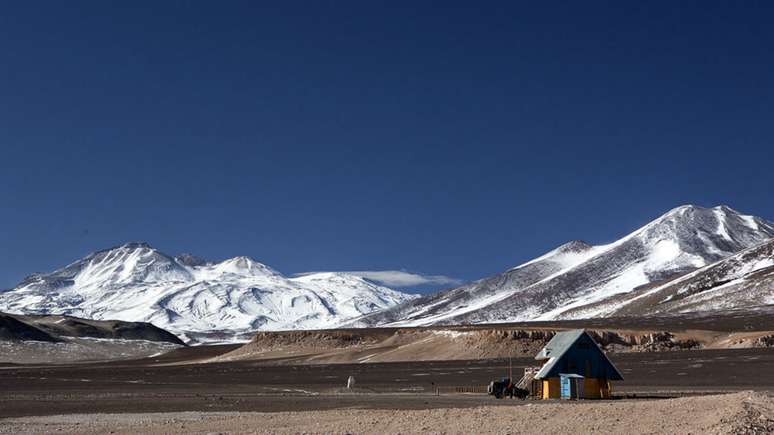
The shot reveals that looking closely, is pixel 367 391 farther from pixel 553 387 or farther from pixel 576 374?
pixel 576 374

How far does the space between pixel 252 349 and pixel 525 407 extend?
5078 inches

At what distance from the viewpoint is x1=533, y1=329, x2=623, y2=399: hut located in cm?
4988

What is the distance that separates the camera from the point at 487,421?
105ft

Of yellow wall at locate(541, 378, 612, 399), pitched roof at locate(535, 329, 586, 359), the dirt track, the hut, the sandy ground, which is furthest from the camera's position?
pitched roof at locate(535, 329, 586, 359)

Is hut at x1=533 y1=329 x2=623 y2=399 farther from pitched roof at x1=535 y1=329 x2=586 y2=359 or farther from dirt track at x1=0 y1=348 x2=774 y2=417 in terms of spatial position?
dirt track at x1=0 y1=348 x2=774 y2=417

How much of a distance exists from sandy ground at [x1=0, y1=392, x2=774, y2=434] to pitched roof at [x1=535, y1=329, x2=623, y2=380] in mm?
13151

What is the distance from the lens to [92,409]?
46250 mm

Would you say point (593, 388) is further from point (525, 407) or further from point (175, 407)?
point (175, 407)

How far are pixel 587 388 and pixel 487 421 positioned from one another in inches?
773

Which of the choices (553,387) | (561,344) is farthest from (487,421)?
(561,344)

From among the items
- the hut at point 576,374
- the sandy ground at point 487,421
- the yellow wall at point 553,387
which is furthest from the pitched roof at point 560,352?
the sandy ground at point 487,421

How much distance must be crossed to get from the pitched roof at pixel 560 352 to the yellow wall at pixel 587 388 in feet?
1.99

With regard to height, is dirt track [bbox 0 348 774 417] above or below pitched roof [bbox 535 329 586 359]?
below

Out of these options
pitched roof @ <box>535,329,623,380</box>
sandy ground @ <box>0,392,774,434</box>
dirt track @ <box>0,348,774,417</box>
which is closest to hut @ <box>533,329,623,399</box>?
pitched roof @ <box>535,329,623,380</box>
